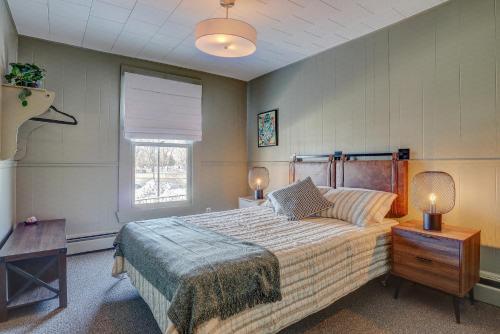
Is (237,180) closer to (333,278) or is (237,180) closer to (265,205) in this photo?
(265,205)

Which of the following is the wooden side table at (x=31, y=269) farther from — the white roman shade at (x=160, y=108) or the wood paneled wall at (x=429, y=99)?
the wood paneled wall at (x=429, y=99)

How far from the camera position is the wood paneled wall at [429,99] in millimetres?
2270

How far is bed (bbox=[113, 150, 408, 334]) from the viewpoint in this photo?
1646 mm

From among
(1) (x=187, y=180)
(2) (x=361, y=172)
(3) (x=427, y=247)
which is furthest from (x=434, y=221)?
(1) (x=187, y=180)

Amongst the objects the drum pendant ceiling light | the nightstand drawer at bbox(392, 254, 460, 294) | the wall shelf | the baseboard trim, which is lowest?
the baseboard trim

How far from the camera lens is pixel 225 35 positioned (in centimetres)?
203

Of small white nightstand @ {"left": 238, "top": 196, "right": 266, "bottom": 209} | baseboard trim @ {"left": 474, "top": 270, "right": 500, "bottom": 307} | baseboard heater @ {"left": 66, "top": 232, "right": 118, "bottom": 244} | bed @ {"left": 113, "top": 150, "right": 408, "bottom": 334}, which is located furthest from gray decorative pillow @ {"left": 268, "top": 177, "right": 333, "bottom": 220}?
baseboard heater @ {"left": 66, "top": 232, "right": 118, "bottom": 244}

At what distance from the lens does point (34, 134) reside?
3.18 m

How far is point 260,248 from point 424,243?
1.35 meters

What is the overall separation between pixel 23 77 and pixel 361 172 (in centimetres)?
332

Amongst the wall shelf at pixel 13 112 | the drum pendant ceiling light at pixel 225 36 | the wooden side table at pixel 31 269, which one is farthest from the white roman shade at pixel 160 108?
the drum pendant ceiling light at pixel 225 36

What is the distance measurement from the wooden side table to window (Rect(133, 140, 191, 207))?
1.38 m

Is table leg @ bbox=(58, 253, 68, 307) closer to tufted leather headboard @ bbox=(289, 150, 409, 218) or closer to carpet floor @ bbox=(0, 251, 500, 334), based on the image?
carpet floor @ bbox=(0, 251, 500, 334)

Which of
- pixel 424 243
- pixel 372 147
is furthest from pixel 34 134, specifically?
pixel 424 243
